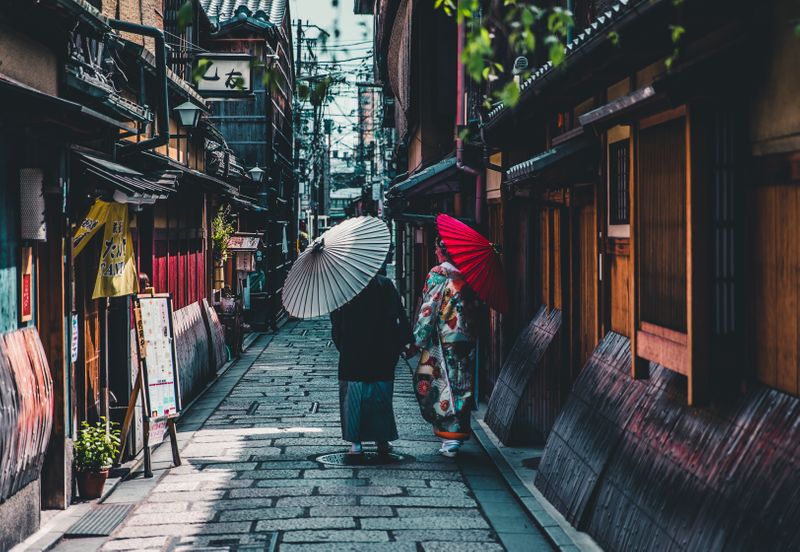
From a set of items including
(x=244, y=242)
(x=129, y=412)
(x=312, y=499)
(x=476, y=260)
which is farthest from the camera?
(x=244, y=242)

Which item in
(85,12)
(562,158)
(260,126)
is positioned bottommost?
(562,158)

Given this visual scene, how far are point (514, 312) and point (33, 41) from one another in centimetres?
932

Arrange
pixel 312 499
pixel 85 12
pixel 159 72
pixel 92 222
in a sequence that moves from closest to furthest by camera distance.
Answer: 1. pixel 85 12
2. pixel 312 499
3. pixel 92 222
4. pixel 159 72

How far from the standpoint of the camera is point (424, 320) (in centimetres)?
1300

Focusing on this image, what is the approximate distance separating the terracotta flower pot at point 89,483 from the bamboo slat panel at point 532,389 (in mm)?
5684

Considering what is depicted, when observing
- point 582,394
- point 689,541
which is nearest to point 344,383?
point 582,394

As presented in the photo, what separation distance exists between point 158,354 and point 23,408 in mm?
3322

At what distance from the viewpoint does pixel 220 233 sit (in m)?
27.3

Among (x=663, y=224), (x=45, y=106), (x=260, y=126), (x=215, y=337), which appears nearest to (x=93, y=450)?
(x=45, y=106)

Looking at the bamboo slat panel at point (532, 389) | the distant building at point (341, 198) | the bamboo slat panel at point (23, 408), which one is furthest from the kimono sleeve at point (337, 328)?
the distant building at point (341, 198)

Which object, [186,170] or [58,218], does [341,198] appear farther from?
[58,218]

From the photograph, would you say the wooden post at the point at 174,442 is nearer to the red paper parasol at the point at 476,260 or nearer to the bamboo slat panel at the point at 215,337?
the red paper parasol at the point at 476,260

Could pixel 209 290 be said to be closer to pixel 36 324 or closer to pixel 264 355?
pixel 264 355

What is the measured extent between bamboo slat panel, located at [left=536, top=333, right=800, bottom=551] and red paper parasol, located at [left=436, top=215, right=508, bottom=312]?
2.58 metres
